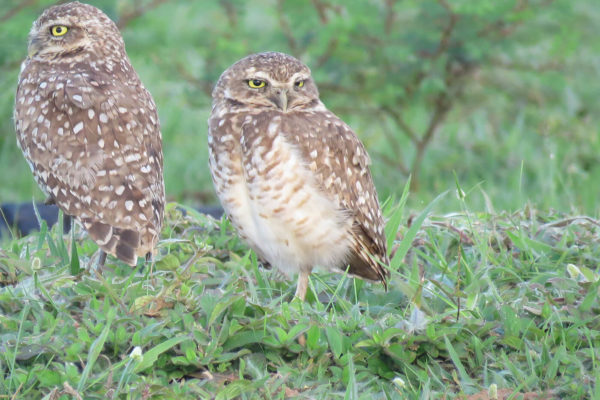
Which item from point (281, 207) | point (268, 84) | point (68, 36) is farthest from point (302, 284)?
point (68, 36)

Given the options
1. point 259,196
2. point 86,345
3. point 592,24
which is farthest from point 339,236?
point 592,24

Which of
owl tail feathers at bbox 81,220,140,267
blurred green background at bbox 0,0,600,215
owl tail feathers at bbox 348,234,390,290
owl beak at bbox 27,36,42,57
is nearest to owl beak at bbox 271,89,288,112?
owl tail feathers at bbox 348,234,390,290

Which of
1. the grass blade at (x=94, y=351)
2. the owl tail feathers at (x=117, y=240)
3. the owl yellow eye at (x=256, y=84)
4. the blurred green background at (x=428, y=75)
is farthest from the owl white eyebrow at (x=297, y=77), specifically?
the blurred green background at (x=428, y=75)

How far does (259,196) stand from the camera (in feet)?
12.5

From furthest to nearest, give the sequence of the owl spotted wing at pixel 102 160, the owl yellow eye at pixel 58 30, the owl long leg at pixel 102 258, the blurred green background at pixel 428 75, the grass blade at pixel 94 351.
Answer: the blurred green background at pixel 428 75 < the owl yellow eye at pixel 58 30 < the owl long leg at pixel 102 258 < the owl spotted wing at pixel 102 160 < the grass blade at pixel 94 351

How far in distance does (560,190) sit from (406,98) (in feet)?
4.85

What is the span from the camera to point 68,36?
4695 mm

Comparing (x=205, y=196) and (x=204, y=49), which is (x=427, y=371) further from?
(x=205, y=196)

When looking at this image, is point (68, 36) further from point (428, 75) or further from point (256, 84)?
point (428, 75)

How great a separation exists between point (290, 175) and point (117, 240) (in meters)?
0.80

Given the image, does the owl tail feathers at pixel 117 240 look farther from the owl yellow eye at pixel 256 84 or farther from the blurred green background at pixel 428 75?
the blurred green background at pixel 428 75

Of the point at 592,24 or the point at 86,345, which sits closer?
the point at 86,345

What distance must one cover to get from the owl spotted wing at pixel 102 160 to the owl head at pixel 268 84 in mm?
460

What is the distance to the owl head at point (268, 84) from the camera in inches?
162
